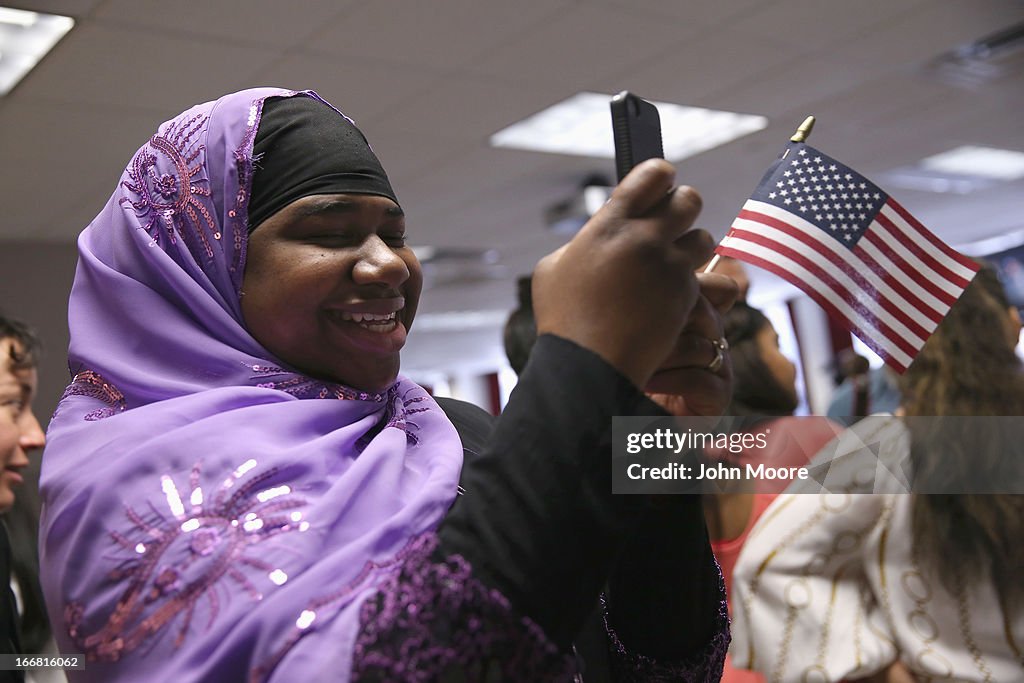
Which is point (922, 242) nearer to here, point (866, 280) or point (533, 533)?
point (866, 280)

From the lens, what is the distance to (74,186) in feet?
15.8

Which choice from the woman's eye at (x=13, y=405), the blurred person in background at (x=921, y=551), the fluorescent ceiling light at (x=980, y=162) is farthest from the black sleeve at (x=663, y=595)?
the fluorescent ceiling light at (x=980, y=162)

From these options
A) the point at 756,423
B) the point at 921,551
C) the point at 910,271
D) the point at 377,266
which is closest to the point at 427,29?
the point at 756,423

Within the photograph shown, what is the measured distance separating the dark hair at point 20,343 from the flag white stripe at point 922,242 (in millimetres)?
1814

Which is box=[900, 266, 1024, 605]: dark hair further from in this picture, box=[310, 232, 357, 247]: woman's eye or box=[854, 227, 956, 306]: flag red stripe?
box=[310, 232, 357, 247]: woman's eye

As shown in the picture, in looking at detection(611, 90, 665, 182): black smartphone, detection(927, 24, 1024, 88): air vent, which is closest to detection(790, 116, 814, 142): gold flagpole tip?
detection(611, 90, 665, 182): black smartphone

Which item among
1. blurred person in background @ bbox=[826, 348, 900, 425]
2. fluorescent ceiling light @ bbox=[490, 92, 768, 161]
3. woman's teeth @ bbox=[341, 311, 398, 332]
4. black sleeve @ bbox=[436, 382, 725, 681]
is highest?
woman's teeth @ bbox=[341, 311, 398, 332]

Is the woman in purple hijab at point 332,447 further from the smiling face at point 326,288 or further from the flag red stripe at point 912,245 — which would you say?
the flag red stripe at point 912,245

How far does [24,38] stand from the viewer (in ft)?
11.0

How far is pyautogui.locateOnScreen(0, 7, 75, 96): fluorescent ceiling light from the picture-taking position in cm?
318

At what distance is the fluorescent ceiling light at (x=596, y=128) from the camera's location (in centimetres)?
470

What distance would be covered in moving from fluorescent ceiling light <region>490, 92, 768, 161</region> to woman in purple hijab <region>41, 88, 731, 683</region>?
12.2 feet

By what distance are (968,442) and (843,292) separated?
86 centimetres

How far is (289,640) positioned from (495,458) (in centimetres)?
18
